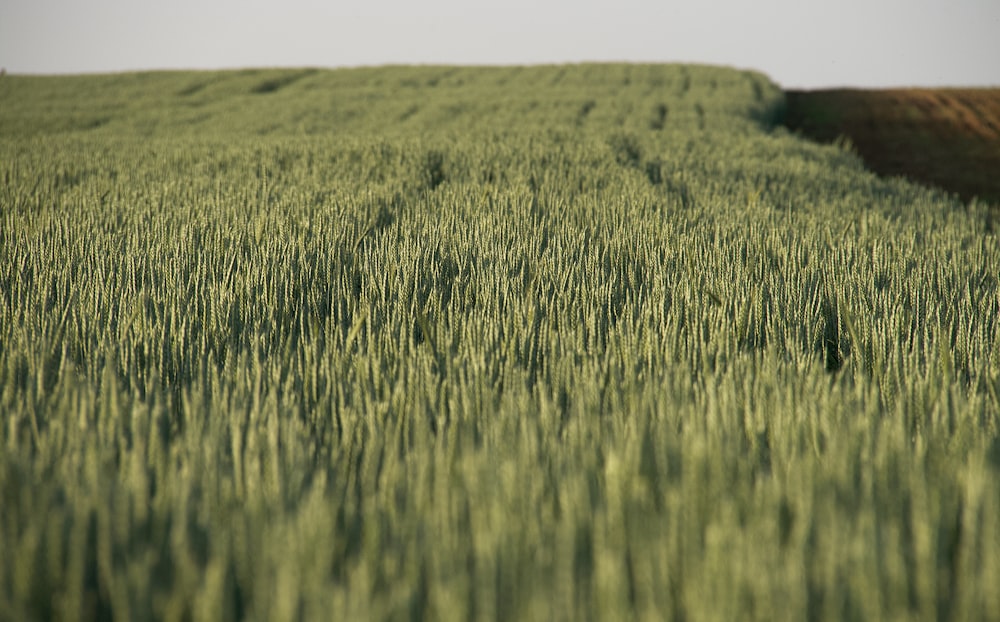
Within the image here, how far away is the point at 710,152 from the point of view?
6.11 metres

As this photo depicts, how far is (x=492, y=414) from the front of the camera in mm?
1001

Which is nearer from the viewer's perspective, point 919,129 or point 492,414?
point 492,414

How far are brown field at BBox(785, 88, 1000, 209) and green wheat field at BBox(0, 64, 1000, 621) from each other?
717cm

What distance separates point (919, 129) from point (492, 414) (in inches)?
599

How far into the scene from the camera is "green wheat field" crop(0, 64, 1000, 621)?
2.19ft

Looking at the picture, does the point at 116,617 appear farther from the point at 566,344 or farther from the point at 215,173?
the point at 215,173

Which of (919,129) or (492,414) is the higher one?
(919,129)

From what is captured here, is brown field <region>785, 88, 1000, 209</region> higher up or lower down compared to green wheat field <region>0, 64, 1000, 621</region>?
higher up

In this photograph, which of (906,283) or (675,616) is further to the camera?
(906,283)

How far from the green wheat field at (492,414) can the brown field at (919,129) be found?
7174 mm

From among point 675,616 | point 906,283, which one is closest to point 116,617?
point 675,616

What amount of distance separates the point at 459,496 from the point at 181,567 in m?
0.26

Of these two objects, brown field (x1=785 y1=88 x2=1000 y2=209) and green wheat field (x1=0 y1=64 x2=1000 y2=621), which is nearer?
green wheat field (x1=0 y1=64 x2=1000 y2=621)

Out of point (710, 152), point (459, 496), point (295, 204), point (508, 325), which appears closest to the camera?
point (459, 496)
